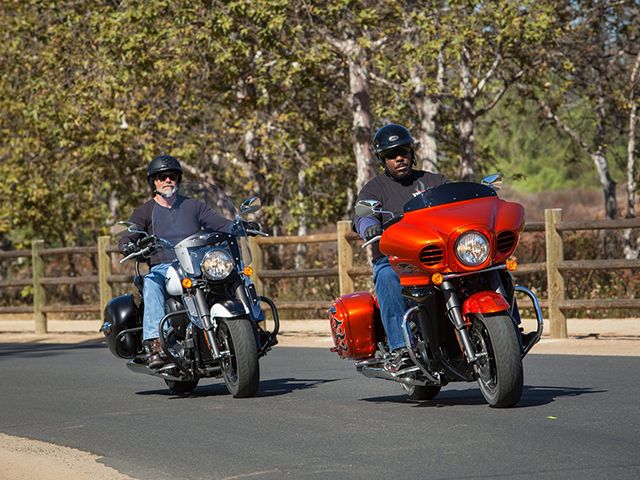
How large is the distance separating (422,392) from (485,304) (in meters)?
1.59

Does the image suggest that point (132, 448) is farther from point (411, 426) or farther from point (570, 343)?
point (570, 343)

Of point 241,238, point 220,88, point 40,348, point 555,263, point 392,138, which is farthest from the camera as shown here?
point 220,88

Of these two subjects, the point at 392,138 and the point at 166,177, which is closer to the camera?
the point at 392,138

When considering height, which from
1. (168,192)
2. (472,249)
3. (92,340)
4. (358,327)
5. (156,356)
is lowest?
(92,340)

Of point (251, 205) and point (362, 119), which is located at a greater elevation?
point (362, 119)

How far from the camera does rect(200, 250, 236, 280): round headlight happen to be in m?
10.1

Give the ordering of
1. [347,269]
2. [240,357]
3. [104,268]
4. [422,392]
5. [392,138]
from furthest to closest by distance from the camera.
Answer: [104,268], [347,269], [240,357], [422,392], [392,138]

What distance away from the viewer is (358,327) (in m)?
9.50

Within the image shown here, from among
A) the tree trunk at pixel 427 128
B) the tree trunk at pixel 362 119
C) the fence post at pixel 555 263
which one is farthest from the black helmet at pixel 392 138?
the tree trunk at pixel 427 128

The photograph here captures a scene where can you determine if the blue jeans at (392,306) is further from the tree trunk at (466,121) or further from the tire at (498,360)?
the tree trunk at (466,121)

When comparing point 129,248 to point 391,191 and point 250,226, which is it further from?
point 391,191

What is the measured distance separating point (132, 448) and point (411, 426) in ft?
5.38

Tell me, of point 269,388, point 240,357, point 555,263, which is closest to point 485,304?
point 240,357

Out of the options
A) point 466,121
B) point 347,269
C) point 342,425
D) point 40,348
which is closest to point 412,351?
point 342,425
